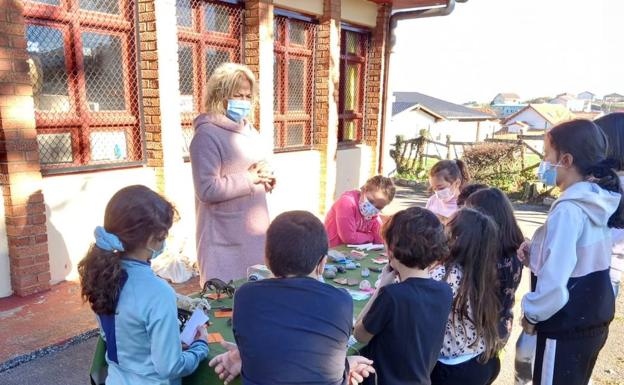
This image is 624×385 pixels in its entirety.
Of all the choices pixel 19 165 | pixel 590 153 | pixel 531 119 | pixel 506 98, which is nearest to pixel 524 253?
pixel 590 153

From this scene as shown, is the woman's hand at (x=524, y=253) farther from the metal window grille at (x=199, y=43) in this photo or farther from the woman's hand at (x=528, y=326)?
the metal window grille at (x=199, y=43)

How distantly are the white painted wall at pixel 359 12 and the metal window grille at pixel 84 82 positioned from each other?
12.9 ft

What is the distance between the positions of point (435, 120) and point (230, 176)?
29583mm

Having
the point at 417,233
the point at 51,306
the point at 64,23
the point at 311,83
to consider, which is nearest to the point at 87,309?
the point at 51,306

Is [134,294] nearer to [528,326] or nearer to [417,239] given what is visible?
[417,239]

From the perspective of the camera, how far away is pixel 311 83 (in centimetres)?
725

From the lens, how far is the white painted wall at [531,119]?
2222 inches

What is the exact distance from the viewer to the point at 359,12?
25.7 feet

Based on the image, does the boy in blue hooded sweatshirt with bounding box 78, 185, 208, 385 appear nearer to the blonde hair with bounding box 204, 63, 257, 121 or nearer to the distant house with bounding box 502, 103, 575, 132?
the blonde hair with bounding box 204, 63, 257, 121

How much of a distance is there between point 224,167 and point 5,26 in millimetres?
2278

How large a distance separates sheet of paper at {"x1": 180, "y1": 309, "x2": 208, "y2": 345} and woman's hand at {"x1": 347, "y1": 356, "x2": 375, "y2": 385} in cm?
60

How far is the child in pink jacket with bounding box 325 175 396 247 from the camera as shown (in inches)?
135

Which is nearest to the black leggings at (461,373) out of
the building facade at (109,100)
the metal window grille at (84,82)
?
the building facade at (109,100)

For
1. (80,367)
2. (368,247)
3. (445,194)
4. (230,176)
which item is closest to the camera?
(230,176)
